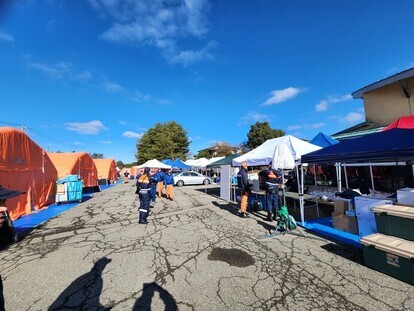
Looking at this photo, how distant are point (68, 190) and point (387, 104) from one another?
Answer: 750 inches

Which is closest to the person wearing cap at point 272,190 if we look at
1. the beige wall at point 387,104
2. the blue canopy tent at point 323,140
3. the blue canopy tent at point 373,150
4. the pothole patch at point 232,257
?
the blue canopy tent at point 373,150

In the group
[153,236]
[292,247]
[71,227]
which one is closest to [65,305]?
[153,236]

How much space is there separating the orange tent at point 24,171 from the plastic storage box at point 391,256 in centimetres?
1239

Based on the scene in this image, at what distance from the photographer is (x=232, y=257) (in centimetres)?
486

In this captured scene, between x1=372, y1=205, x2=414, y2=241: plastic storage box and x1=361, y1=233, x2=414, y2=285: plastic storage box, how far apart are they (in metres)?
0.11

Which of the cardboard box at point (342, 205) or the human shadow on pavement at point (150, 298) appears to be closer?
the human shadow on pavement at point (150, 298)

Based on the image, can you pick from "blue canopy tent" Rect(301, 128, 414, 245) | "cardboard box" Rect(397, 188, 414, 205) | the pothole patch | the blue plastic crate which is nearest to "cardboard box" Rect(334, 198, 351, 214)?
"blue canopy tent" Rect(301, 128, 414, 245)

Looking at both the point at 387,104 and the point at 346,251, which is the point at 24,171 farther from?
the point at 387,104

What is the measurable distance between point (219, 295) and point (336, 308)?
63.5 inches

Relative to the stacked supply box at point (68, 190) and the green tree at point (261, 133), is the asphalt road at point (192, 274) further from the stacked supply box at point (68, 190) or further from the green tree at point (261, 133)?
the green tree at point (261, 133)

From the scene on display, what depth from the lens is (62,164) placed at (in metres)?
19.0

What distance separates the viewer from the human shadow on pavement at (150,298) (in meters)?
3.14

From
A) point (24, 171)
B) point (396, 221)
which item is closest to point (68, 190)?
point (24, 171)

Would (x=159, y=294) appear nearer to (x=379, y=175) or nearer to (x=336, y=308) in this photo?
(x=336, y=308)
